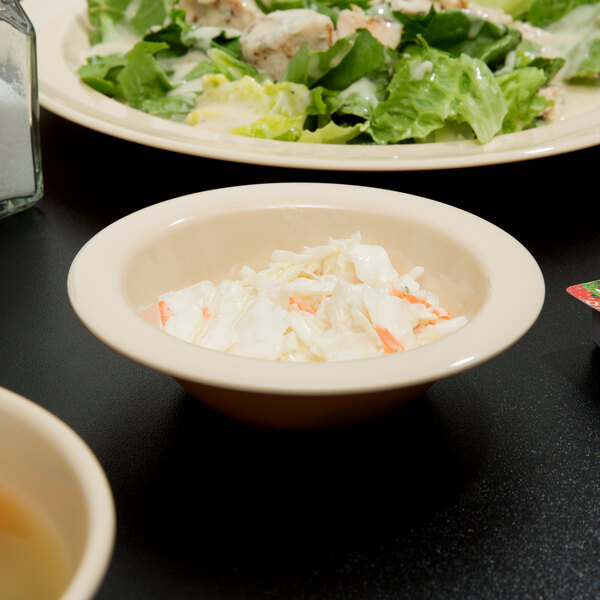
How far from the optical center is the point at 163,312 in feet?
2.31

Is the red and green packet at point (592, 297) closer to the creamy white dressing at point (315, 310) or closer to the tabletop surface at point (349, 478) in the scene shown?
the tabletop surface at point (349, 478)

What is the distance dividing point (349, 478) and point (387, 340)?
4.6 inches

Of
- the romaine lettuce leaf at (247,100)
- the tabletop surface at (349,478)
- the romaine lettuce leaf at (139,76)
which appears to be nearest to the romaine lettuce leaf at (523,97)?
the romaine lettuce leaf at (247,100)

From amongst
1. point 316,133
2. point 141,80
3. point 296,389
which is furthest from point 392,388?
point 141,80

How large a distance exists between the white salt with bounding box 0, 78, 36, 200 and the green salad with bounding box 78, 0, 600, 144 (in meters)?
0.36

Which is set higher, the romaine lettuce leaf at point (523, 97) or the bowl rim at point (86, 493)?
the bowl rim at point (86, 493)

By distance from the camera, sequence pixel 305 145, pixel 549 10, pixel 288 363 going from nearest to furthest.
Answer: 1. pixel 288 363
2. pixel 305 145
3. pixel 549 10

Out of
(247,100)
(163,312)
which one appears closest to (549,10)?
(247,100)

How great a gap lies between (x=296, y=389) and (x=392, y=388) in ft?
0.22

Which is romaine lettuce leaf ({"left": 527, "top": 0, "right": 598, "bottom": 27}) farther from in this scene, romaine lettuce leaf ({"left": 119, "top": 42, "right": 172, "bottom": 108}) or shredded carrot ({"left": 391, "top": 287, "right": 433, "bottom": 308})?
shredded carrot ({"left": 391, "top": 287, "right": 433, "bottom": 308})

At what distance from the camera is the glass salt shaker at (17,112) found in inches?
41.6

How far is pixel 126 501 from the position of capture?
24.5 inches

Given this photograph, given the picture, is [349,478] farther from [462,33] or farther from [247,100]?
[462,33]

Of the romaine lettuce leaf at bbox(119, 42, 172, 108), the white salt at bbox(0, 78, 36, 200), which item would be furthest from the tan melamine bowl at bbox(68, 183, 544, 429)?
the romaine lettuce leaf at bbox(119, 42, 172, 108)
